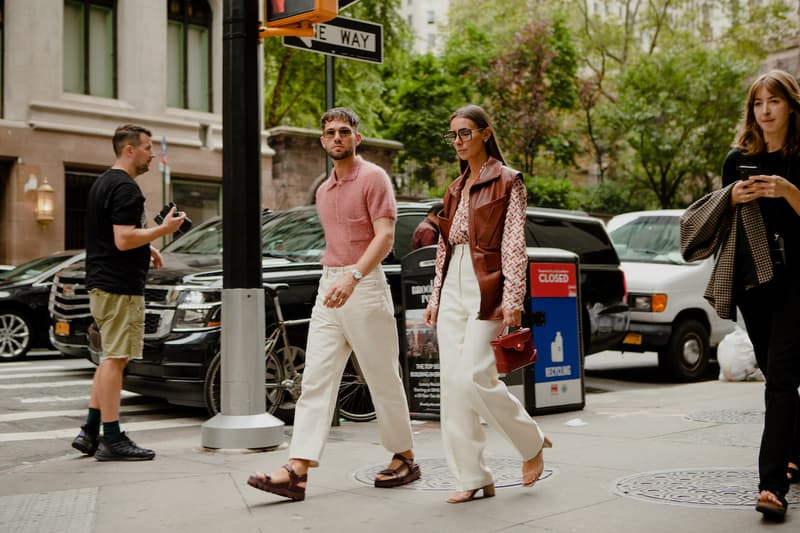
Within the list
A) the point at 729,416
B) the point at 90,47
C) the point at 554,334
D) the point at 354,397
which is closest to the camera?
the point at 729,416

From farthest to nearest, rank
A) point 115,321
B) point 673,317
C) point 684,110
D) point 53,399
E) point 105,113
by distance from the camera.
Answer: point 684,110 → point 105,113 → point 673,317 → point 53,399 → point 115,321

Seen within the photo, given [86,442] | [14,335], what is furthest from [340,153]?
[14,335]

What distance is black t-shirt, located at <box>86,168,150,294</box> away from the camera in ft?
20.8

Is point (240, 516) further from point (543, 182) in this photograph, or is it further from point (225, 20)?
point (543, 182)

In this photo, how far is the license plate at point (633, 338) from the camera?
1159 centimetres

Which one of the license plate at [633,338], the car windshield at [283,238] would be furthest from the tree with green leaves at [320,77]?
the car windshield at [283,238]

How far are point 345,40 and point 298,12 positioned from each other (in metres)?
1.51

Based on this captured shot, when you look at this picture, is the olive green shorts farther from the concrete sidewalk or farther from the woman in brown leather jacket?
the woman in brown leather jacket

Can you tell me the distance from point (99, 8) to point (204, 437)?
20.4 metres

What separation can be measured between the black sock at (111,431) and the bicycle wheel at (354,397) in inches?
88.8

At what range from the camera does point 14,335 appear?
1439cm

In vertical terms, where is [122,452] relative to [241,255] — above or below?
below

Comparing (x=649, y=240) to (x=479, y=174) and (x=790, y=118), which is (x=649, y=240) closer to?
(x=479, y=174)

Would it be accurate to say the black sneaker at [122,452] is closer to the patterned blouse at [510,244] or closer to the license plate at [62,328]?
the patterned blouse at [510,244]
